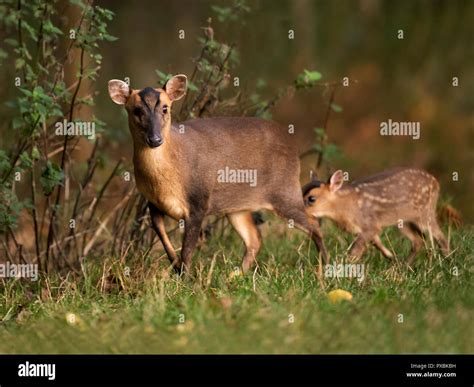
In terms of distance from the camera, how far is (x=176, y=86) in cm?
841

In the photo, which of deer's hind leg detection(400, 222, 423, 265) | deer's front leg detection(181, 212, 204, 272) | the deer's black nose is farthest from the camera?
deer's hind leg detection(400, 222, 423, 265)

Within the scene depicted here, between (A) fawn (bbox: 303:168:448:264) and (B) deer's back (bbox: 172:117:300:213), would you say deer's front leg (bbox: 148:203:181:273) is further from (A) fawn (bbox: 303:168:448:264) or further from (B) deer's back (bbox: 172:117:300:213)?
(A) fawn (bbox: 303:168:448:264)

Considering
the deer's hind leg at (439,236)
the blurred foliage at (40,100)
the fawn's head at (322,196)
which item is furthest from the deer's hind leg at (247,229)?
the deer's hind leg at (439,236)

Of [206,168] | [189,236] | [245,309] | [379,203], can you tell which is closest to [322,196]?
[379,203]

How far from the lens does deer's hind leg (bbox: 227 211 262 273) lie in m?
9.26

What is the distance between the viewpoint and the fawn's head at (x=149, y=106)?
26.5ft

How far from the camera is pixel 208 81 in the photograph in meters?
9.41

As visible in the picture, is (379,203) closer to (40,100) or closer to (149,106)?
(149,106)

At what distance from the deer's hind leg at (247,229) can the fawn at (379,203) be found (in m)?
Answer: 0.69

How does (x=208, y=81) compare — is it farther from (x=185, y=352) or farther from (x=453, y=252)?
(x=185, y=352)

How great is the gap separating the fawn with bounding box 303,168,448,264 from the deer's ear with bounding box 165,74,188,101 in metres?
1.91

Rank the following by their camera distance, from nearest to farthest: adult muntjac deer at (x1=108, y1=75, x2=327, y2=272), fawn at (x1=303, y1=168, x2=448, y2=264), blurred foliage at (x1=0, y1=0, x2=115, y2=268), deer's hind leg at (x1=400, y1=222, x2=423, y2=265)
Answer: blurred foliage at (x1=0, y1=0, x2=115, y2=268) → adult muntjac deer at (x1=108, y1=75, x2=327, y2=272) → deer's hind leg at (x1=400, y1=222, x2=423, y2=265) → fawn at (x1=303, y1=168, x2=448, y2=264)

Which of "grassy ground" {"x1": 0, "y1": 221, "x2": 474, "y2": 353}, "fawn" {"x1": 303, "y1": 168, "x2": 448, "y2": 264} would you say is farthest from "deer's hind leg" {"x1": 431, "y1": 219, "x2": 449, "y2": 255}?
"grassy ground" {"x1": 0, "y1": 221, "x2": 474, "y2": 353}

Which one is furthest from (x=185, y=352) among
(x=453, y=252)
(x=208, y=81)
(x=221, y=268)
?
(x=208, y=81)
